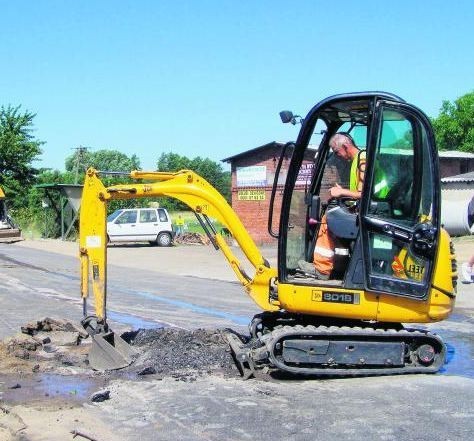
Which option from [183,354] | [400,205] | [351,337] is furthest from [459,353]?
[183,354]

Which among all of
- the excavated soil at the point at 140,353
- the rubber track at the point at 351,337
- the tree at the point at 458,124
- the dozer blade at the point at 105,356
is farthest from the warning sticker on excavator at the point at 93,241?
the tree at the point at 458,124

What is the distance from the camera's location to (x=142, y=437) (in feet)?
17.6


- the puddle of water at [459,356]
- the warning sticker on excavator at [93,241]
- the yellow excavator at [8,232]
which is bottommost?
the puddle of water at [459,356]

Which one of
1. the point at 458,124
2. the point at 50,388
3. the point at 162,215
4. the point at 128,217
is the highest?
the point at 458,124

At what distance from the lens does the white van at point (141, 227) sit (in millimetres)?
31672

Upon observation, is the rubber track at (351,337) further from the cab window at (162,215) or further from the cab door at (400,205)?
the cab window at (162,215)

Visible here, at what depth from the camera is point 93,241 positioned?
7820 millimetres

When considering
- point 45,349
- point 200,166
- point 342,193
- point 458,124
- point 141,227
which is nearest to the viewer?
point 342,193

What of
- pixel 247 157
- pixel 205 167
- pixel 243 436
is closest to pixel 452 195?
pixel 247 157

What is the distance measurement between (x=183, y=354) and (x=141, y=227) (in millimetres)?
24734

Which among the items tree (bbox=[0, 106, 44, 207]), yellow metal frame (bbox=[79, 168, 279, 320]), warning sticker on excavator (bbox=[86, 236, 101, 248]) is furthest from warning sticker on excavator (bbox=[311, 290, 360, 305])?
tree (bbox=[0, 106, 44, 207])

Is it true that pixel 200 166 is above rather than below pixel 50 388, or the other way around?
above

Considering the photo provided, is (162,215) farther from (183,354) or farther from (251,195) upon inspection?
(183,354)

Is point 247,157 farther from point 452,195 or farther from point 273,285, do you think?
point 273,285
